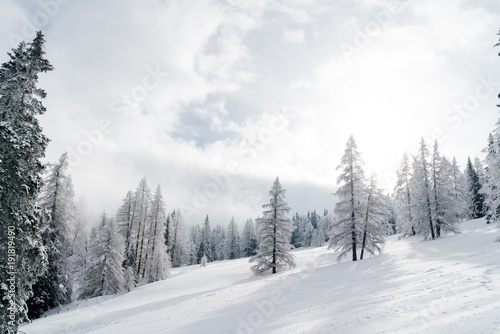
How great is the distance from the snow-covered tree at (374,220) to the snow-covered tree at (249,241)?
58.9 meters

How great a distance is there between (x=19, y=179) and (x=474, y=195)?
6858 cm

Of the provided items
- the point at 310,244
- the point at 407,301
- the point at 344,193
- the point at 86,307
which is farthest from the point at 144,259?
the point at 310,244

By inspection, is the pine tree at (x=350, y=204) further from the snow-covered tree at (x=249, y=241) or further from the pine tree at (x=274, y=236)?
the snow-covered tree at (x=249, y=241)

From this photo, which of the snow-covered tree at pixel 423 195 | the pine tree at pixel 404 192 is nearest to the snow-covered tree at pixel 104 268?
the snow-covered tree at pixel 423 195

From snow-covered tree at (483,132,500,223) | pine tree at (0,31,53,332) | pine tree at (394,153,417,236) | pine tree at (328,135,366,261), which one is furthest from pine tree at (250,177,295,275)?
pine tree at (394,153,417,236)

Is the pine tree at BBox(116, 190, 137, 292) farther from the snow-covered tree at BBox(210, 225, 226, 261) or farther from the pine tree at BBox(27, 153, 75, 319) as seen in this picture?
the snow-covered tree at BBox(210, 225, 226, 261)

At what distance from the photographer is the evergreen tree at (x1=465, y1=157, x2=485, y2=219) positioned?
5134 cm

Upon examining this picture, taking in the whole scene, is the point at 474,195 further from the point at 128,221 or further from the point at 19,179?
the point at 19,179

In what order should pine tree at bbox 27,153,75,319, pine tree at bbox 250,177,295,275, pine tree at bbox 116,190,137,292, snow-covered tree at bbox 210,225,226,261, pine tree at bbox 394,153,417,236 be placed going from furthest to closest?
snow-covered tree at bbox 210,225,226,261 < pine tree at bbox 394,153,417,236 < pine tree at bbox 116,190,137,292 < pine tree at bbox 250,177,295,275 < pine tree at bbox 27,153,75,319

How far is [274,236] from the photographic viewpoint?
1249 inches

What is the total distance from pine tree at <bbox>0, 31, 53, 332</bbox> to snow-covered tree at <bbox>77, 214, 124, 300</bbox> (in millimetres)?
19768

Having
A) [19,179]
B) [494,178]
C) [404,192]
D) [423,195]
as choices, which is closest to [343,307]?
[19,179]

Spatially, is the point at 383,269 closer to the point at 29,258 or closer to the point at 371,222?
the point at 371,222

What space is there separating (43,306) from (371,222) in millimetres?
32172
